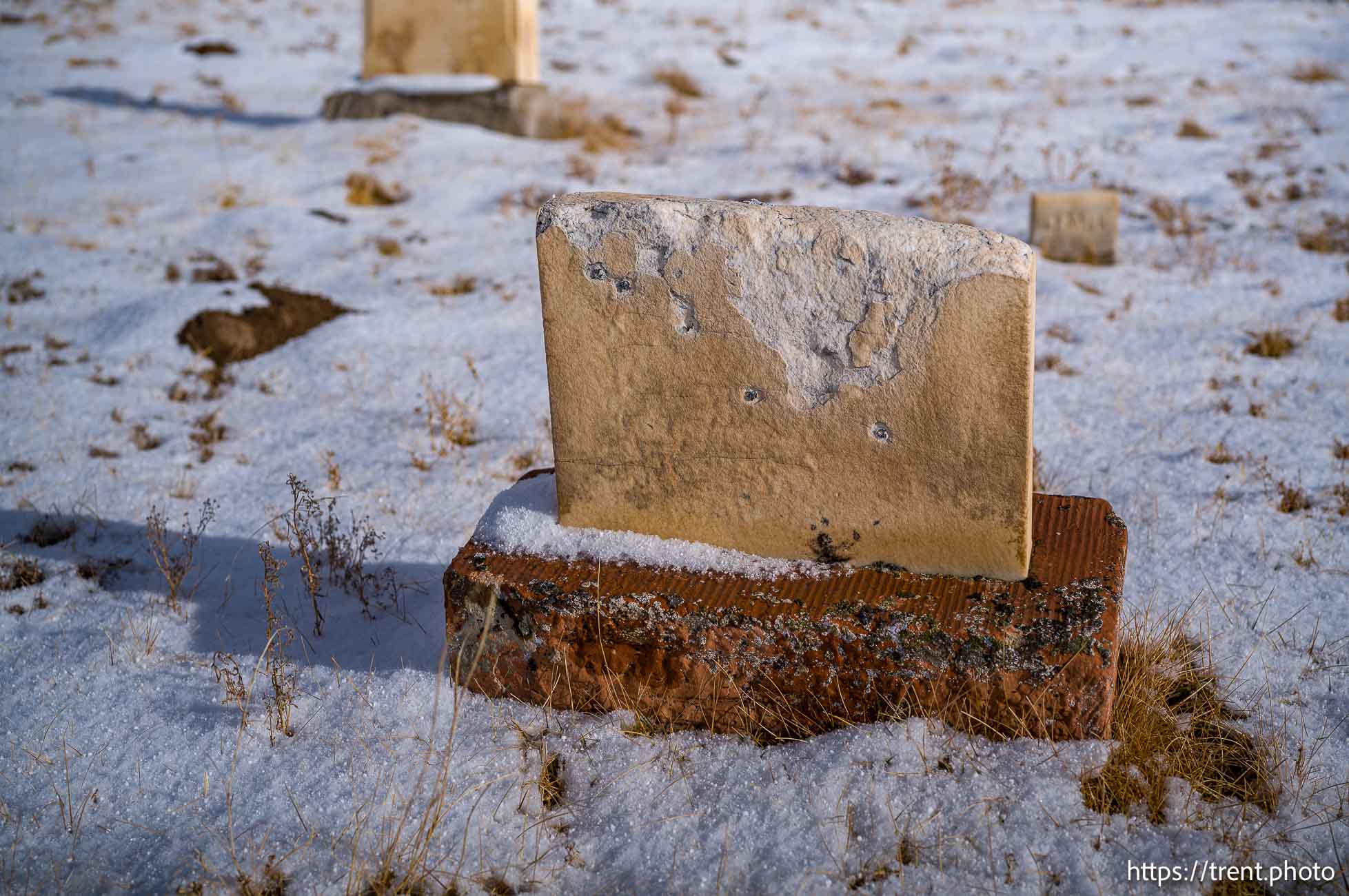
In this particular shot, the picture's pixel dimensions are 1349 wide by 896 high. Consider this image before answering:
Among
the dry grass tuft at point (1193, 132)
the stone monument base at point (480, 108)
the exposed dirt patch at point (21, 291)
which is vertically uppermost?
the stone monument base at point (480, 108)

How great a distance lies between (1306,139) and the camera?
7.38 m

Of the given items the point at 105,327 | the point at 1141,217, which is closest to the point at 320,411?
the point at 105,327

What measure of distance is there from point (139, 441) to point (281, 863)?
2626 millimetres

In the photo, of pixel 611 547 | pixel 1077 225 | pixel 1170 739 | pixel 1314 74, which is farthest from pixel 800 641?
pixel 1314 74

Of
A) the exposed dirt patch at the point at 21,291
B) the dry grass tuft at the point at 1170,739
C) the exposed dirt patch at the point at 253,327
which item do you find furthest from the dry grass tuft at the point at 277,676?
the exposed dirt patch at the point at 21,291

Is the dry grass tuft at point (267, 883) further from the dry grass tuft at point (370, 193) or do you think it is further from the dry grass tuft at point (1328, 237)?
the dry grass tuft at point (1328, 237)

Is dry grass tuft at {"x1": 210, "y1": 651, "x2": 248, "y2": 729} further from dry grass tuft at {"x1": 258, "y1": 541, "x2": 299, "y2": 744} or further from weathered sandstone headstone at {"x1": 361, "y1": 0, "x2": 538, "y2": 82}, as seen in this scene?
weathered sandstone headstone at {"x1": 361, "y1": 0, "x2": 538, "y2": 82}

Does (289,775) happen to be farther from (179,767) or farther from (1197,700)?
(1197,700)

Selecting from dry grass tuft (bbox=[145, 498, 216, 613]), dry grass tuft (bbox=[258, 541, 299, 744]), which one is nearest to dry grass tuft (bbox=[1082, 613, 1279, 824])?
dry grass tuft (bbox=[258, 541, 299, 744])

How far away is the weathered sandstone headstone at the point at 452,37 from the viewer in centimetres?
784

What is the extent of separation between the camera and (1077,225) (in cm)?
560

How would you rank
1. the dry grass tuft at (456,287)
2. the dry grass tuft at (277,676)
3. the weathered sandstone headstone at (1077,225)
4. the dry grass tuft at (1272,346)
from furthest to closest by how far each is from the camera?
1. the weathered sandstone headstone at (1077,225)
2. the dry grass tuft at (456,287)
3. the dry grass tuft at (1272,346)
4. the dry grass tuft at (277,676)

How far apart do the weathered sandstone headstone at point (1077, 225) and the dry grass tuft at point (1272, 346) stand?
131 centimetres

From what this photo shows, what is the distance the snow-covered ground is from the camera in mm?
1931
